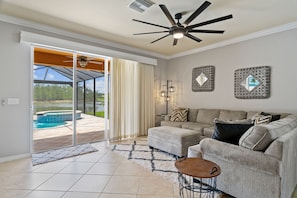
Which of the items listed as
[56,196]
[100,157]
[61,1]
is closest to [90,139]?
[100,157]

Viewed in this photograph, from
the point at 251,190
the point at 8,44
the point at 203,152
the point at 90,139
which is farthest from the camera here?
the point at 90,139

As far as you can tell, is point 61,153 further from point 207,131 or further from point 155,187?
point 207,131

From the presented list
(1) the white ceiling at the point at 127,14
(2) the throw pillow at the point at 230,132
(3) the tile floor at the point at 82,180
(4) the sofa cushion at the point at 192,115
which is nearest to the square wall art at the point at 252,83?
(1) the white ceiling at the point at 127,14

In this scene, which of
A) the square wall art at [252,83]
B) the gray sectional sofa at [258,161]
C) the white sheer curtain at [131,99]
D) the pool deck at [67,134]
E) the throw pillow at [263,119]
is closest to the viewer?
the gray sectional sofa at [258,161]

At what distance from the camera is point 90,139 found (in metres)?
4.64

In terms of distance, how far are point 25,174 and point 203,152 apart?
Answer: 2753 millimetres

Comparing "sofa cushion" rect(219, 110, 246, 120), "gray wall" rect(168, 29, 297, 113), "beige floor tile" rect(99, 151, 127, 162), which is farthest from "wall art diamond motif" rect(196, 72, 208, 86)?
"beige floor tile" rect(99, 151, 127, 162)

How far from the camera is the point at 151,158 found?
11.1ft

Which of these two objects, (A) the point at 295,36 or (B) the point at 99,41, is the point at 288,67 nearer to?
(A) the point at 295,36

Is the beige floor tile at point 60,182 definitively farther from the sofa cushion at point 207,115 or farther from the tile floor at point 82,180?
the sofa cushion at point 207,115

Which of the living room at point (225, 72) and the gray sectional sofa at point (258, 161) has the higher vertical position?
the living room at point (225, 72)

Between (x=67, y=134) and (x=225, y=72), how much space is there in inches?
185

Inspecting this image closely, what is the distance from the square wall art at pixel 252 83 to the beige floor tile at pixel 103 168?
332 cm

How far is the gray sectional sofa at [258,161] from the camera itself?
5.50ft
